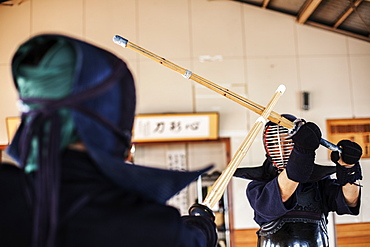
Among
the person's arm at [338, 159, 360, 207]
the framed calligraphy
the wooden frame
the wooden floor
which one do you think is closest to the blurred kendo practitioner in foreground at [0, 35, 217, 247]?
the person's arm at [338, 159, 360, 207]

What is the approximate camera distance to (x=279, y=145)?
2.11 m

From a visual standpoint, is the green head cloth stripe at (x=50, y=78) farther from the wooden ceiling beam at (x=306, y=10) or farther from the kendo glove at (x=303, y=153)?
the wooden ceiling beam at (x=306, y=10)

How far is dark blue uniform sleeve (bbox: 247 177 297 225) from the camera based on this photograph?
2031 millimetres

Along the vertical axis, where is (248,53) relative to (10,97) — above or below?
above

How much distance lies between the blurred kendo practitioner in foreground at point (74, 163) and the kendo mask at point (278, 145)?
4.13ft

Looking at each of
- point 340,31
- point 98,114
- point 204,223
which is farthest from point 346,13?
point 98,114

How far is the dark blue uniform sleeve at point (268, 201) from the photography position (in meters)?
2.03

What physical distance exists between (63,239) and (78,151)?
164 mm

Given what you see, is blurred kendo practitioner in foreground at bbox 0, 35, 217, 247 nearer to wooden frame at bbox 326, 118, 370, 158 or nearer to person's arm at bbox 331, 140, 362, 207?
person's arm at bbox 331, 140, 362, 207

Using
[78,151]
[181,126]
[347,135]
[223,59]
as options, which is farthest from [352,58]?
[78,151]

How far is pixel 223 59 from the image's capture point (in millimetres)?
6312

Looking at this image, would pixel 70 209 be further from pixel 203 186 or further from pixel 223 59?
pixel 223 59

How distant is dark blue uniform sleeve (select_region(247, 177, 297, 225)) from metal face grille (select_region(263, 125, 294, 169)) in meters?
0.11

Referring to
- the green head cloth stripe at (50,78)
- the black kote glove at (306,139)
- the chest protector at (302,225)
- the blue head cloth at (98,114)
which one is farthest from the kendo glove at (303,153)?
the green head cloth stripe at (50,78)
